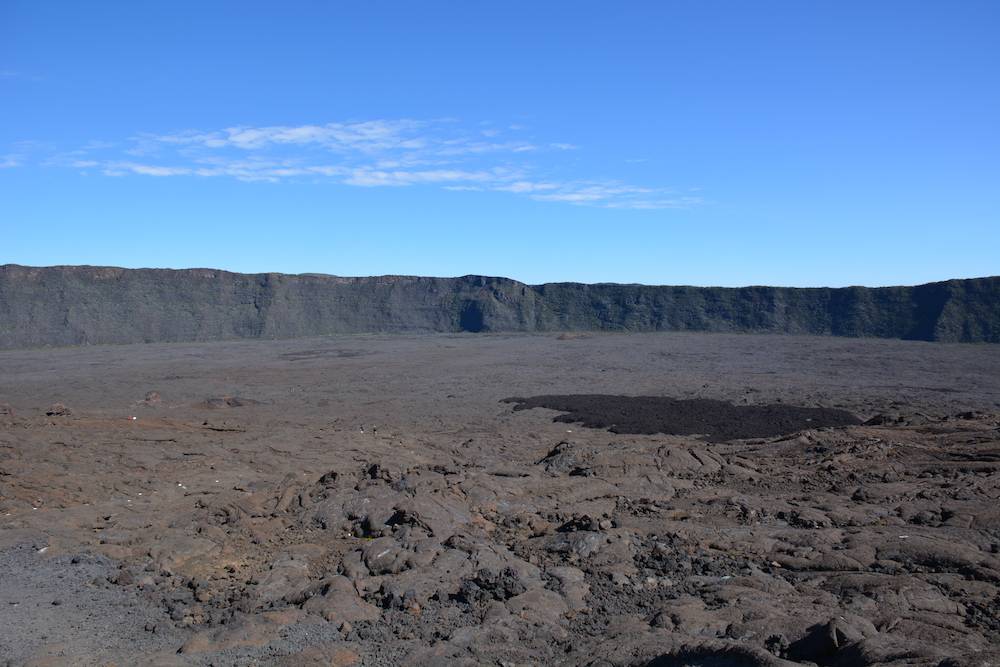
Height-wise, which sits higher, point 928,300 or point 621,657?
point 928,300

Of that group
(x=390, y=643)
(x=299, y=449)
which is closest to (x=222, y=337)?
(x=299, y=449)

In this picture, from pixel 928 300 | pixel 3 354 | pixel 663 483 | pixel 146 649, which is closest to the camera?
pixel 146 649

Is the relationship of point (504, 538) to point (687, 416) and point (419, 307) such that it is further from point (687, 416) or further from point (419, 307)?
point (419, 307)

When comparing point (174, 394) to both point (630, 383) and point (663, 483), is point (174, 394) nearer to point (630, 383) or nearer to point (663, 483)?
point (630, 383)

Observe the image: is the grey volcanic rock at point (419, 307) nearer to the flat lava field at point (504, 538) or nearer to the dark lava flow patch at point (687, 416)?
the dark lava flow patch at point (687, 416)

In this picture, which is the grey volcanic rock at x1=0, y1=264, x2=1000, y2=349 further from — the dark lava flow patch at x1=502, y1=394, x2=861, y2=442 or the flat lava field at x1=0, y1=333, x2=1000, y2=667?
the flat lava field at x1=0, y1=333, x2=1000, y2=667

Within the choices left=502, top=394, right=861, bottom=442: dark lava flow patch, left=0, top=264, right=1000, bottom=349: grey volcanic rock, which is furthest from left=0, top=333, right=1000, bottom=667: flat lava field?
left=0, top=264, right=1000, bottom=349: grey volcanic rock

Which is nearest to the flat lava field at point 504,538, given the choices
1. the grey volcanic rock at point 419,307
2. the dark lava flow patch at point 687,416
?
the dark lava flow patch at point 687,416
